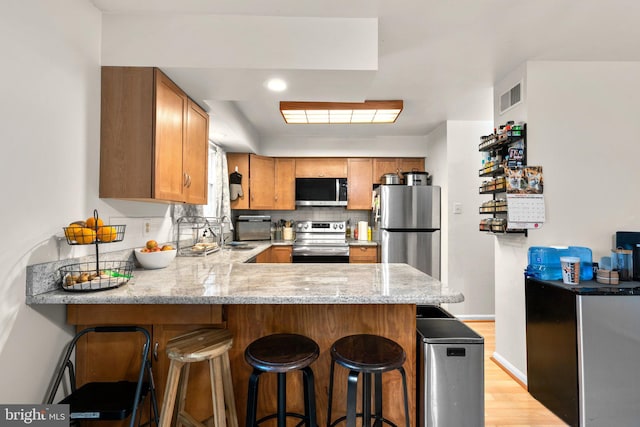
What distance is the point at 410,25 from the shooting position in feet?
5.90

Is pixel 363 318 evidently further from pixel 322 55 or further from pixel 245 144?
pixel 245 144

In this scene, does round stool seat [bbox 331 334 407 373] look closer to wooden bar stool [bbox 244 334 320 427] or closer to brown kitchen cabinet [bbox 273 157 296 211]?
wooden bar stool [bbox 244 334 320 427]

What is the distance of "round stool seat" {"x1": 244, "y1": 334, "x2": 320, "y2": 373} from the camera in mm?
1140

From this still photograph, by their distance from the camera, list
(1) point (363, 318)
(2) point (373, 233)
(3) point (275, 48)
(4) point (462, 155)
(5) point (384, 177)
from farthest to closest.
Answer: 1. (2) point (373, 233)
2. (5) point (384, 177)
3. (4) point (462, 155)
4. (3) point (275, 48)
5. (1) point (363, 318)

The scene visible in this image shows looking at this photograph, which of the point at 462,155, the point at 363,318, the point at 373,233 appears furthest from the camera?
the point at 373,233

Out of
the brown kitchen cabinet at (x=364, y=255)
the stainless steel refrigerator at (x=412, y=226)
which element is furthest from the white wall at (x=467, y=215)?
the brown kitchen cabinet at (x=364, y=255)

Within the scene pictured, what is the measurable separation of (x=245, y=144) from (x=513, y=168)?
8.95 feet

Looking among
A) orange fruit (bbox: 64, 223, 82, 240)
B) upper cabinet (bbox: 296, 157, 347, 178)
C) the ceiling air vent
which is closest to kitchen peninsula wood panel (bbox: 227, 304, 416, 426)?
orange fruit (bbox: 64, 223, 82, 240)

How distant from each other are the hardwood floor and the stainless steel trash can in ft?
2.29

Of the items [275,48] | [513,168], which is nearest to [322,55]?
[275,48]

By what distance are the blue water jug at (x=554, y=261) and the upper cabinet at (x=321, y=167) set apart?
2.60 meters

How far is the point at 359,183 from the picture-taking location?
4207 millimetres

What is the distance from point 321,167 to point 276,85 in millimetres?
2305

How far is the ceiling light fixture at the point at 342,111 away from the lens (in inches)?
110
